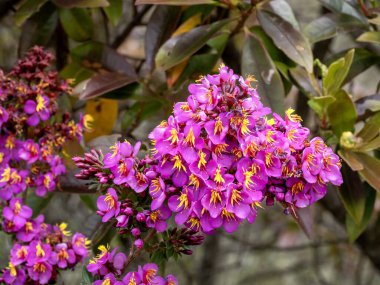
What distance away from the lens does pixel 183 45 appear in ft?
5.16

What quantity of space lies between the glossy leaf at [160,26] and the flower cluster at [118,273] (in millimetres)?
722

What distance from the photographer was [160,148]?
3.45 feet

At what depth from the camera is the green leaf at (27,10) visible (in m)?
1.68

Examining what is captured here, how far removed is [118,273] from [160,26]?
818 millimetres

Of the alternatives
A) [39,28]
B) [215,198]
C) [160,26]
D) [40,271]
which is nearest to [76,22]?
[39,28]

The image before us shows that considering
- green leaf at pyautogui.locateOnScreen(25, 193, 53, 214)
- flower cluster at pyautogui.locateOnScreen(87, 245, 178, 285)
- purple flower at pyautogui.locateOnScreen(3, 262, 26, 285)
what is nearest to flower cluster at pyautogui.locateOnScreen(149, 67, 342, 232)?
flower cluster at pyautogui.locateOnScreen(87, 245, 178, 285)

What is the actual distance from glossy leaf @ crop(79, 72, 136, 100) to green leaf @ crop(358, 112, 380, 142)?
0.57 metres

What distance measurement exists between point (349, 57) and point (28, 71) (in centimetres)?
71

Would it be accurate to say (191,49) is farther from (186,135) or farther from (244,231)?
(244,231)

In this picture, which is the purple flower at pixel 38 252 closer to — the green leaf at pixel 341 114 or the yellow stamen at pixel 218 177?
the yellow stamen at pixel 218 177

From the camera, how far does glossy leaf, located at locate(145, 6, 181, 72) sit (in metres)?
1.78

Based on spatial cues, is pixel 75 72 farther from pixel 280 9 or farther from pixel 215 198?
pixel 215 198

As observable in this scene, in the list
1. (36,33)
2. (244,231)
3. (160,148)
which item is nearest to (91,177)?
(160,148)

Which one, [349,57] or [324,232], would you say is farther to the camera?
[324,232]
